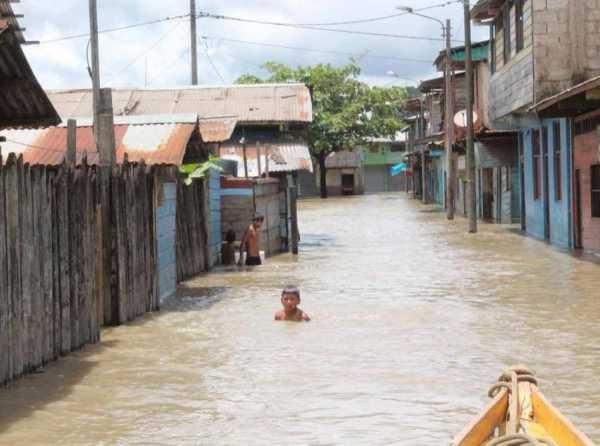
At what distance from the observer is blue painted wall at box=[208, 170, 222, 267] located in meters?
21.0

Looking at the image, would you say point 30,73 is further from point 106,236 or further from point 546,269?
point 546,269

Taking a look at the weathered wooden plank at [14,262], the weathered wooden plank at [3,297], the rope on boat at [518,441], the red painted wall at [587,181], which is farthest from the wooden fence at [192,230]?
the rope on boat at [518,441]

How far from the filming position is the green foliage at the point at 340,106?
72.1 metres

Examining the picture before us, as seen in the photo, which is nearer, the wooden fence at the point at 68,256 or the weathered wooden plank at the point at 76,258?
the wooden fence at the point at 68,256

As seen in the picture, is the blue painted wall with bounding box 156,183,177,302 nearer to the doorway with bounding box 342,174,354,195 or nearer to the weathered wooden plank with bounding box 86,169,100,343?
the weathered wooden plank with bounding box 86,169,100,343

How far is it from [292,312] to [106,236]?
100 inches

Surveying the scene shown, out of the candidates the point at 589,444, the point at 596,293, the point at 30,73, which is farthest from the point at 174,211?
the point at 589,444

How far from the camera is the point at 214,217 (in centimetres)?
2147

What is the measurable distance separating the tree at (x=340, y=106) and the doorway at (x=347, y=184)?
427 inches

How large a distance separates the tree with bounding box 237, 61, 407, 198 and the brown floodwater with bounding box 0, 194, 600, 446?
53403mm

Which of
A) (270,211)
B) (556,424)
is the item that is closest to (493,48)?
(270,211)

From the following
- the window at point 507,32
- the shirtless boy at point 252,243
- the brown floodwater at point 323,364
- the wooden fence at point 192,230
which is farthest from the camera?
the window at point 507,32

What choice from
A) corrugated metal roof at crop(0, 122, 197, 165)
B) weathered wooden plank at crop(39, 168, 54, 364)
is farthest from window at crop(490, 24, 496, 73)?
weathered wooden plank at crop(39, 168, 54, 364)

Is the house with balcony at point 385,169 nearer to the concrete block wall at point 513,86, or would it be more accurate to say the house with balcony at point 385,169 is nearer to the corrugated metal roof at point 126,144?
the concrete block wall at point 513,86
